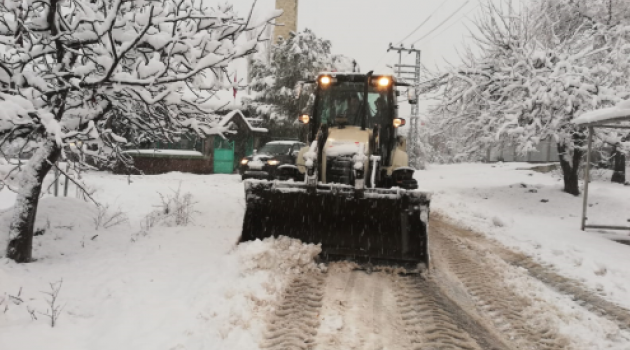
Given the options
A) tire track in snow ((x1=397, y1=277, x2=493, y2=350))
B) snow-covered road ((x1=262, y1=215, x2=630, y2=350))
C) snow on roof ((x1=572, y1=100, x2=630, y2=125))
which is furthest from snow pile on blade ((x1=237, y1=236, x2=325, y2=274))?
snow on roof ((x1=572, y1=100, x2=630, y2=125))

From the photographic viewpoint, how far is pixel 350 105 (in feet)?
24.8

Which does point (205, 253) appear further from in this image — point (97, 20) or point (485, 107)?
point (485, 107)

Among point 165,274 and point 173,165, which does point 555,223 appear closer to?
point 165,274

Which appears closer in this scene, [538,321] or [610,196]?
[538,321]

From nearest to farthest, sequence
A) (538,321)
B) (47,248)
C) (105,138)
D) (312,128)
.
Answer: (538,321) < (105,138) < (47,248) < (312,128)

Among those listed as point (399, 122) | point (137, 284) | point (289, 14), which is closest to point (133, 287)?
point (137, 284)

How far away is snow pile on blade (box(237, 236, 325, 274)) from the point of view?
5.32 meters

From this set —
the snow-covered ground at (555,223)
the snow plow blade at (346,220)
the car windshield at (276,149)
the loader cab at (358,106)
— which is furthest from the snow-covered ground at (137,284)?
the car windshield at (276,149)

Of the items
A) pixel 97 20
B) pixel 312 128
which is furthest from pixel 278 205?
pixel 97 20

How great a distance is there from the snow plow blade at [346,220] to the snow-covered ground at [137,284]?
1.21ft

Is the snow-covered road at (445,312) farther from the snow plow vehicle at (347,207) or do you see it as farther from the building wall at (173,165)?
the building wall at (173,165)

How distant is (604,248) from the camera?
8086 millimetres

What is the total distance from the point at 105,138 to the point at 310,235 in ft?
9.49

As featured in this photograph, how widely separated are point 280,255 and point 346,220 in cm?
104
